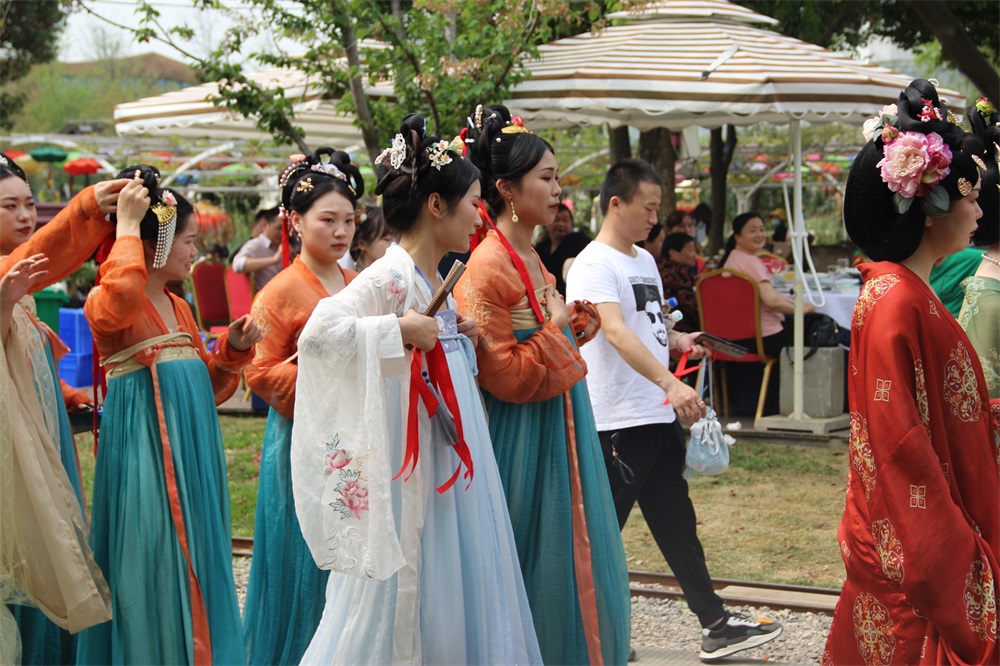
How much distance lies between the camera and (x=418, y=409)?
2938mm

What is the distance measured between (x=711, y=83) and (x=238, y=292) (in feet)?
14.8

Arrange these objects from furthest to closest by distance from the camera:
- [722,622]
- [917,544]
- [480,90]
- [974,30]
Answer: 1. [974,30]
2. [480,90]
3. [722,622]
4. [917,544]

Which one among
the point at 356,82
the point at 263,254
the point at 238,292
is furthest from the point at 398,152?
the point at 238,292

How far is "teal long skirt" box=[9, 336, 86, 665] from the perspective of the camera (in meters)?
3.60

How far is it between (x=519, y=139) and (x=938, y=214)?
143cm

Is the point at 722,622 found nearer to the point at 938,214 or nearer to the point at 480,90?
the point at 938,214

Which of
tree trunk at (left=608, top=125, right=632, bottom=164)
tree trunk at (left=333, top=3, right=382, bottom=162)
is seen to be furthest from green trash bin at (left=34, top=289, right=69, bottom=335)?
tree trunk at (left=608, top=125, right=632, bottom=164)

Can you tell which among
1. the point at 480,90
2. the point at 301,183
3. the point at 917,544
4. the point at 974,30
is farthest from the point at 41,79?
the point at 917,544

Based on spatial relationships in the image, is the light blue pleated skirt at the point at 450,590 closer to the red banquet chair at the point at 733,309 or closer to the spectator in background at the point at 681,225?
the red banquet chair at the point at 733,309

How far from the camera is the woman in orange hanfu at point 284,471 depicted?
373 centimetres

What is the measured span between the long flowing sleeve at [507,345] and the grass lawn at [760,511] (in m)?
2.03

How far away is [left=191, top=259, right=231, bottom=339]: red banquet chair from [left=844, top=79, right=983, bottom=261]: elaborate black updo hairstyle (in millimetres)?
8337

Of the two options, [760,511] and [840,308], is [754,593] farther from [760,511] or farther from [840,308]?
[840,308]

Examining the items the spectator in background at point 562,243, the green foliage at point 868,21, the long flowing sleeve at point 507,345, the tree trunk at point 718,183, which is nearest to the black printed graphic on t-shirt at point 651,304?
the long flowing sleeve at point 507,345
